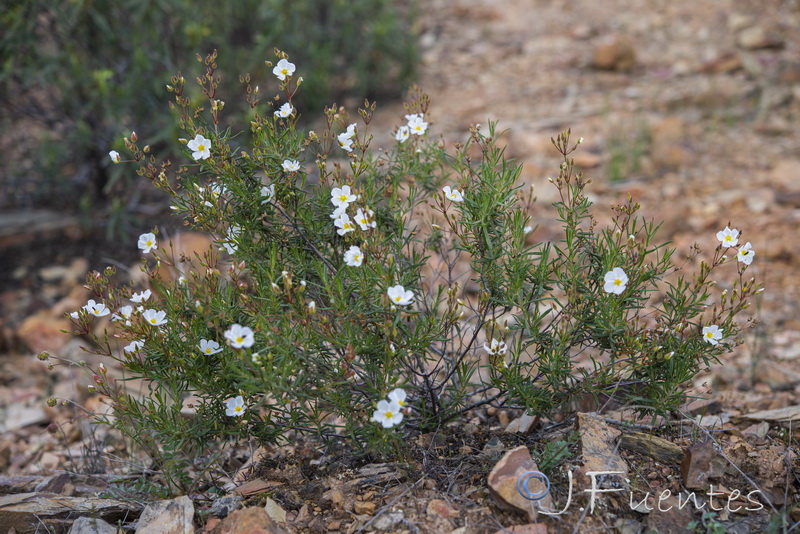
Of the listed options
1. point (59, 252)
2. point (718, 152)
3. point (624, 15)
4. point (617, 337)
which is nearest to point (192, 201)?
point (617, 337)

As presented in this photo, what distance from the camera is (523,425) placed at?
281 centimetres

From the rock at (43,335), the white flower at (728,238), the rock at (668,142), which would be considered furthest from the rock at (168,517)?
the rock at (668,142)

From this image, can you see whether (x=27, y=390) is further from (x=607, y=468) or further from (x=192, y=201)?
(x=607, y=468)

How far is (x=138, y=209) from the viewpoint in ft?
18.9

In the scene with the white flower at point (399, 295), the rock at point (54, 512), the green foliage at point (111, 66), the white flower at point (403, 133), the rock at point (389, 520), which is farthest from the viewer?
the green foliage at point (111, 66)

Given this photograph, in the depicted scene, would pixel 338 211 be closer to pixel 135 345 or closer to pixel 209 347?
pixel 209 347

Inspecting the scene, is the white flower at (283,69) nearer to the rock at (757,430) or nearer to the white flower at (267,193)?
the white flower at (267,193)

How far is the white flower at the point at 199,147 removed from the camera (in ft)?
7.68

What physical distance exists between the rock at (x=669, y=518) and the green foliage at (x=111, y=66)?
156 inches

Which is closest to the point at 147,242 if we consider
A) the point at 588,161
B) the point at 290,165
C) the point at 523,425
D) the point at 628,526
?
the point at 290,165

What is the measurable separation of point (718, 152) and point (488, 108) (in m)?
2.31

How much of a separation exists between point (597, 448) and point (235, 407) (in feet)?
4.29

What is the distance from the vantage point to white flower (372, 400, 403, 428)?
6.93ft

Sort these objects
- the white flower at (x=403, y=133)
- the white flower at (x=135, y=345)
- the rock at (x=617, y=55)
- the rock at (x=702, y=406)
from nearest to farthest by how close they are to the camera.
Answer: the white flower at (x=135, y=345) → the white flower at (x=403, y=133) → the rock at (x=702, y=406) → the rock at (x=617, y=55)
